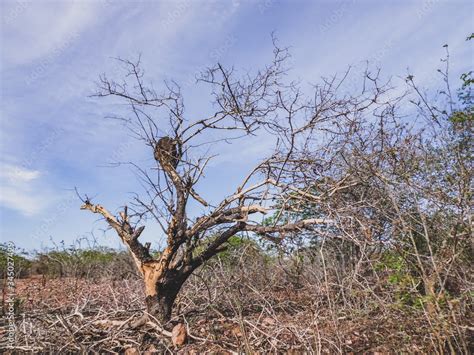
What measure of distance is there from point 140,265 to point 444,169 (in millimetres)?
4123

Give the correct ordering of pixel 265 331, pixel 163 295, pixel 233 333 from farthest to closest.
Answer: pixel 163 295
pixel 265 331
pixel 233 333

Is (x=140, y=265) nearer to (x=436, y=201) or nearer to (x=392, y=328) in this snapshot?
(x=392, y=328)

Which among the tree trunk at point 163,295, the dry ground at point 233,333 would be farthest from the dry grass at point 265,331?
the tree trunk at point 163,295

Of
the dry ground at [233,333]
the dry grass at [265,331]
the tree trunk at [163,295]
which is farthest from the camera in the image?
the tree trunk at [163,295]

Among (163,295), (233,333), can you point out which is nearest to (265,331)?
(233,333)

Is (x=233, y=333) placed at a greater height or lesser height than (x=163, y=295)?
lesser

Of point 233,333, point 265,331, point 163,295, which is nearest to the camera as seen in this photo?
point 233,333

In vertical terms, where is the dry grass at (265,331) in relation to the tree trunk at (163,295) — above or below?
below

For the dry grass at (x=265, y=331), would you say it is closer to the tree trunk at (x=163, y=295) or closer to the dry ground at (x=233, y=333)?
the dry ground at (x=233, y=333)

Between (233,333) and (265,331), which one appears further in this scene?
(265,331)

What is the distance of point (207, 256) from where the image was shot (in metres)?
5.35

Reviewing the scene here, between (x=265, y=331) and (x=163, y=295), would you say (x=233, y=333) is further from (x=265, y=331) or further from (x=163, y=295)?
(x=163, y=295)

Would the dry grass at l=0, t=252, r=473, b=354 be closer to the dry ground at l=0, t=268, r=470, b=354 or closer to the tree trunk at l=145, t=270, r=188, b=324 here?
the dry ground at l=0, t=268, r=470, b=354


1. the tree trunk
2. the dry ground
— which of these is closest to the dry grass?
the dry ground
